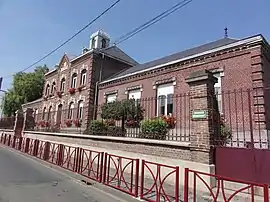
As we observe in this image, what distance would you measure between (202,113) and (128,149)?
392 cm

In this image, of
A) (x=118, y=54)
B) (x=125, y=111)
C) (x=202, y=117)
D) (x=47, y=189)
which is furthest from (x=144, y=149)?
(x=118, y=54)

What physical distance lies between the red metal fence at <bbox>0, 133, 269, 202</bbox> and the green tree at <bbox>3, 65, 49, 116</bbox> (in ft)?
92.4

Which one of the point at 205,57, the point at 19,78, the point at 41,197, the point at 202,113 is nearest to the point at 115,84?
the point at 205,57

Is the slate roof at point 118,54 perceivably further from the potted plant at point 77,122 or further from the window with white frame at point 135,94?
the potted plant at point 77,122

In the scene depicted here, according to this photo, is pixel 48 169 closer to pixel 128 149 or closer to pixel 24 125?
pixel 128 149

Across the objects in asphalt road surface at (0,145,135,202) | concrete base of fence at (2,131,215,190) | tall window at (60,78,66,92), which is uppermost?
tall window at (60,78,66,92)

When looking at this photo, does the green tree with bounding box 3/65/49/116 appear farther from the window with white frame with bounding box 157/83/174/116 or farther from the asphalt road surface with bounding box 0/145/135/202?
the asphalt road surface with bounding box 0/145/135/202

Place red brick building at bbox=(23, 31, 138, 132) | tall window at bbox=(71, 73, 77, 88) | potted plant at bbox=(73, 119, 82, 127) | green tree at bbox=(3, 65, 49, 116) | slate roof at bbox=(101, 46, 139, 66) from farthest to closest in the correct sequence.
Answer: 1. green tree at bbox=(3, 65, 49, 116)
2. tall window at bbox=(71, 73, 77, 88)
3. slate roof at bbox=(101, 46, 139, 66)
4. red brick building at bbox=(23, 31, 138, 132)
5. potted plant at bbox=(73, 119, 82, 127)

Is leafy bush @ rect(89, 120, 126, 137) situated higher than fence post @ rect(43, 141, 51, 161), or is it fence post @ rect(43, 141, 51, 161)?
leafy bush @ rect(89, 120, 126, 137)

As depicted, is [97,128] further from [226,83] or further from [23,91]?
[23,91]

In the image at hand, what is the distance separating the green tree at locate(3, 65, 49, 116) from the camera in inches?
1535

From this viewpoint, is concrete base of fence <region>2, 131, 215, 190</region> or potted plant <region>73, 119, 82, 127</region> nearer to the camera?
concrete base of fence <region>2, 131, 215, 190</region>

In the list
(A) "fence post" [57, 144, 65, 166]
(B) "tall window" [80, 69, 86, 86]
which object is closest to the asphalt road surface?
(A) "fence post" [57, 144, 65, 166]

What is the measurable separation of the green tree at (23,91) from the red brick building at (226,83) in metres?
27.4
